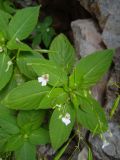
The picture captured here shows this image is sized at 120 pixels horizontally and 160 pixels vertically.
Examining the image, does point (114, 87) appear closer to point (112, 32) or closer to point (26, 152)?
point (112, 32)

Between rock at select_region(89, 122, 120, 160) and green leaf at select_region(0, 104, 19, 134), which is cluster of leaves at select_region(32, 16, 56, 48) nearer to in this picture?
green leaf at select_region(0, 104, 19, 134)

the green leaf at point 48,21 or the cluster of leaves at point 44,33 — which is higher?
the green leaf at point 48,21

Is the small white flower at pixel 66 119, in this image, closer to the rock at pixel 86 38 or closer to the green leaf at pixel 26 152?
the green leaf at pixel 26 152

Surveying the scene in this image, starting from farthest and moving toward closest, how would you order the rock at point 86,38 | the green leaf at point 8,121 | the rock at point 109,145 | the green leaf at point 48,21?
1. the green leaf at point 48,21
2. the rock at point 86,38
3. the green leaf at point 8,121
4. the rock at point 109,145

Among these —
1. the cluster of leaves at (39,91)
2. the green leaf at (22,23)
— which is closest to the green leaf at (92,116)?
the cluster of leaves at (39,91)

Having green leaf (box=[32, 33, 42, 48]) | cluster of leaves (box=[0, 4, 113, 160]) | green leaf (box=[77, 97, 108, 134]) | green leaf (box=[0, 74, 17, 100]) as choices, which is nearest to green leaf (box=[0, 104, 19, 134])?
cluster of leaves (box=[0, 4, 113, 160])

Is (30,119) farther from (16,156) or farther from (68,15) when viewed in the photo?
(68,15)
